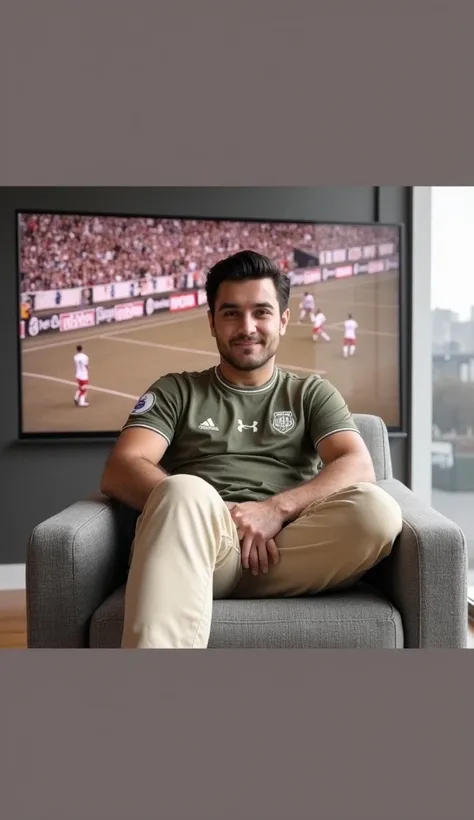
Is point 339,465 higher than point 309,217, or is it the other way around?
point 309,217

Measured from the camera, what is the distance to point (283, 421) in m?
2.13

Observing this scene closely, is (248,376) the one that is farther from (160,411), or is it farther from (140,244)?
(140,244)

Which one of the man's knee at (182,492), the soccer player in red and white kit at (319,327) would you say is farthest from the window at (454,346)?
the man's knee at (182,492)

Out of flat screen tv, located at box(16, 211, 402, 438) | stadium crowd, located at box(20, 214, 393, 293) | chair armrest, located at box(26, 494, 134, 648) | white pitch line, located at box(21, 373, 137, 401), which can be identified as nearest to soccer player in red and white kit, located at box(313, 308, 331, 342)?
flat screen tv, located at box(16, 211, 402, 438)

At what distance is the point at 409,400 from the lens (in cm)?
401

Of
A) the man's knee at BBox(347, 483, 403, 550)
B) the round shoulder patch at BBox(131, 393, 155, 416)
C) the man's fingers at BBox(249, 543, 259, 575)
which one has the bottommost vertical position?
the man's fingers at BBox(249, 543, 259, 575)

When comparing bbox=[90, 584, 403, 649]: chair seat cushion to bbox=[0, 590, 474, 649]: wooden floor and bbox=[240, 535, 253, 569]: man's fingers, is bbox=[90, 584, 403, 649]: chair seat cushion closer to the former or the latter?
bbox=[240, 535, 253, 569]: man's fingers

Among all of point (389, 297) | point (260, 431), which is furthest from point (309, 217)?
point (260, 431)

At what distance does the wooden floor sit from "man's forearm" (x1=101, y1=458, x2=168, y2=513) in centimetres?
112

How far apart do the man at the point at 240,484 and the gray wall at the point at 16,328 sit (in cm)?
172

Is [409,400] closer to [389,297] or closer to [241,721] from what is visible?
[389,297]

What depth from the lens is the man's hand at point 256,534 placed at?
179 centimetres

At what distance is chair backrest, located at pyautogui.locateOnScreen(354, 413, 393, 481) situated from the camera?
2.39m

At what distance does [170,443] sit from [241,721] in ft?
4.07
